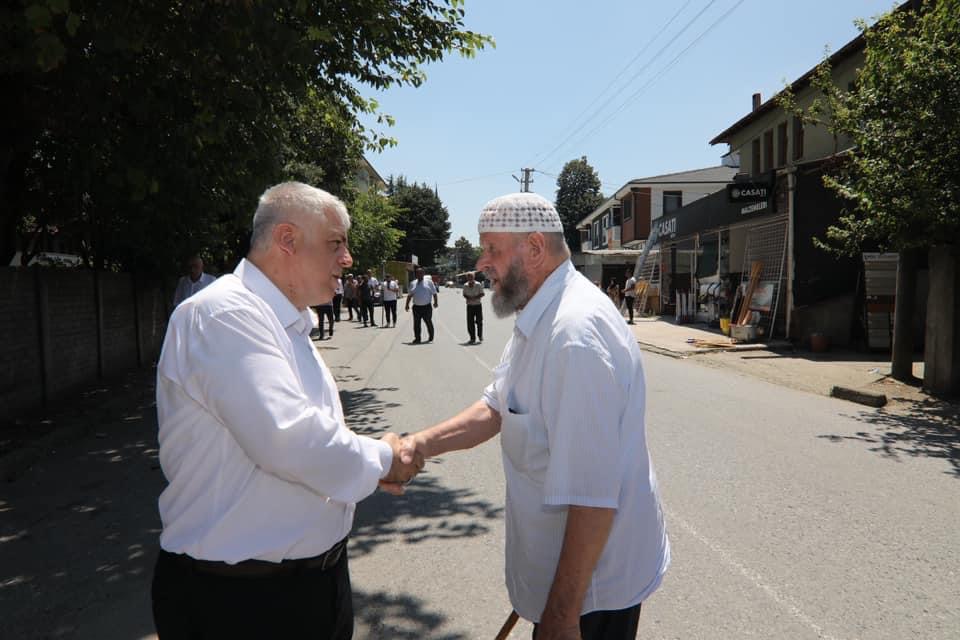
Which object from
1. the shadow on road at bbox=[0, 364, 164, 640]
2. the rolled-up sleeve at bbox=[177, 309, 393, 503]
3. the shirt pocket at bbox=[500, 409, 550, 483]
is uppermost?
the rolled-up sleeve at bbox=[177, 309, 393, 503]

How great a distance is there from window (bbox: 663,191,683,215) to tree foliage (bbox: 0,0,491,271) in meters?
32.1

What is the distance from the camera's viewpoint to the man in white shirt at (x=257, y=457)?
5.31ft

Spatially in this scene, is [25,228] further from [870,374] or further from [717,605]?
[870,374]

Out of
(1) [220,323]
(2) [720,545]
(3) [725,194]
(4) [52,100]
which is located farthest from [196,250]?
(3) [725,194]

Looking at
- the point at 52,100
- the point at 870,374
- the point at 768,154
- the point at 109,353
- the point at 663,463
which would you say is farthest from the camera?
the point at 768,154

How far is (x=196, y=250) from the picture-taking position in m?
12.6

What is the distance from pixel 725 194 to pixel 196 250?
13.9 metres

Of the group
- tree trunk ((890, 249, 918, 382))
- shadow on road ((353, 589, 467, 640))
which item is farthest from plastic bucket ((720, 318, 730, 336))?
shadow on road ((353, 589, 467, 640))

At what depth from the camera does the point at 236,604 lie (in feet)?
5.71

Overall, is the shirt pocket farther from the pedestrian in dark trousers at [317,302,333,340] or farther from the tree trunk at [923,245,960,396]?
the pedestrian in dark trousers at [317,302,333,340]

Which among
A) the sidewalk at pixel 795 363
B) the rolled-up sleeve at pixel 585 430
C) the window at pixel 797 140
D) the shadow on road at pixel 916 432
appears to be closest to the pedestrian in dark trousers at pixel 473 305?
the sidewalk at pixel 795 363

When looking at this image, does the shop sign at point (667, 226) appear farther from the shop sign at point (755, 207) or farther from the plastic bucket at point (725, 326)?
the plastic bucket at point (725, 326)

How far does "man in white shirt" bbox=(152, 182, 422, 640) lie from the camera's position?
1.62 metres

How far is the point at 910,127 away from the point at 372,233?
35161mm
